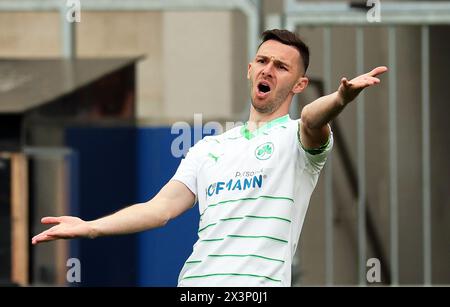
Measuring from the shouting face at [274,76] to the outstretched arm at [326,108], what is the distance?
0.18 meters

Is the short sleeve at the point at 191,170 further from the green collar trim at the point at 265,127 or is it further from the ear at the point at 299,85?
the ear at the point at 299,85

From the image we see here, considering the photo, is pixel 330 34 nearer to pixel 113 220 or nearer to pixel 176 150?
pixel 176 150

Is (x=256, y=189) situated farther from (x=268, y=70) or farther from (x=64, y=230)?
(x=64, y=230)

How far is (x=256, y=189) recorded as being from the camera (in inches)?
182

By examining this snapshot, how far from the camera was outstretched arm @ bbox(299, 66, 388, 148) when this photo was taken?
4.34 meters

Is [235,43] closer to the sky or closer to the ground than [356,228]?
closer to the sky

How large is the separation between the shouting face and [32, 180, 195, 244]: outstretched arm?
0.44m

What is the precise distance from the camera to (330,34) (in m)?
8.36

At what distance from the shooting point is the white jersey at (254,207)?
4.59 metres

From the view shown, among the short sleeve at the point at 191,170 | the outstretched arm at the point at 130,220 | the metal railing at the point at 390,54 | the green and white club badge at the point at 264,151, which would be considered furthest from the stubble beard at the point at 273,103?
the metal railing at the point at 390,54

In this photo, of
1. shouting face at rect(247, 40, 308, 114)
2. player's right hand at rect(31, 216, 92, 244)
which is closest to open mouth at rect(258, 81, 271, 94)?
shouting face at rect(247, 40, 308, 114)
